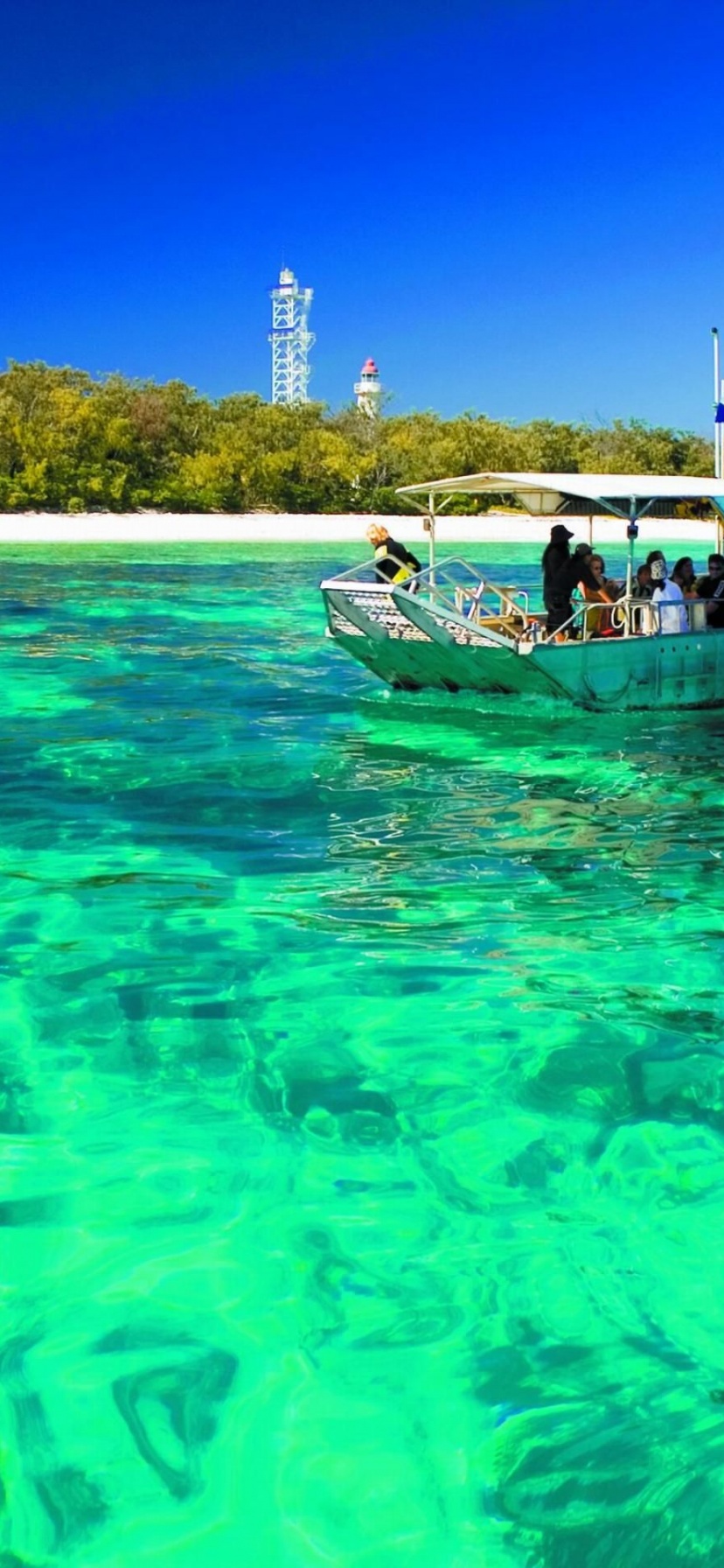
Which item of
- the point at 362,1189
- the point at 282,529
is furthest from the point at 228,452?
the point at 362,1189

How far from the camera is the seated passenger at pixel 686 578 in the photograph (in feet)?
57.0

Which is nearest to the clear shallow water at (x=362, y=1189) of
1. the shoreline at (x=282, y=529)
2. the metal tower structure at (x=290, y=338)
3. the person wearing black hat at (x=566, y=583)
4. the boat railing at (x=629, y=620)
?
the boat railing at (x=629, y=620)

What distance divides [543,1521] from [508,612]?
14744mm

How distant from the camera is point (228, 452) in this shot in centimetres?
7344

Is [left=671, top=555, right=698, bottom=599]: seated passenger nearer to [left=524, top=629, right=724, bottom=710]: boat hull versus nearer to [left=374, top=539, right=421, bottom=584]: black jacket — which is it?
[left=524, top=629, right=724, bottom=710]: boat hull

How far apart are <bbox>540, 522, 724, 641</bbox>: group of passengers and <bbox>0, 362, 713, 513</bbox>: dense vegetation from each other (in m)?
53.4

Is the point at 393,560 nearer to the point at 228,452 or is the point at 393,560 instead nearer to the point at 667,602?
the point at 667,602

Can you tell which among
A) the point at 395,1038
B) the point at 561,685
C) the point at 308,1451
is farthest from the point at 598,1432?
the point at 561,685

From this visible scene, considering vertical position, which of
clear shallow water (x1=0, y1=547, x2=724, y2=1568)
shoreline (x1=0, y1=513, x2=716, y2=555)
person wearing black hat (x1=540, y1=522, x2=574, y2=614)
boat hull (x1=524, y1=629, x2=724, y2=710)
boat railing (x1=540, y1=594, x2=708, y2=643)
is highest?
shoreline (x1=0, y1=513, x2=716, y2=555)

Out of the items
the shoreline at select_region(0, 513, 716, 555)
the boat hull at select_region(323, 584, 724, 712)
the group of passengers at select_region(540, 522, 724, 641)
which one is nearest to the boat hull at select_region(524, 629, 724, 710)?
the boat hull at select_region(323, 584, 724, 712)

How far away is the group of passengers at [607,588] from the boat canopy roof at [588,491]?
444mm

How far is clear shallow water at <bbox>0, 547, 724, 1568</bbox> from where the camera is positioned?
4191 mm

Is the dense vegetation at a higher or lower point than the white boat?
higher

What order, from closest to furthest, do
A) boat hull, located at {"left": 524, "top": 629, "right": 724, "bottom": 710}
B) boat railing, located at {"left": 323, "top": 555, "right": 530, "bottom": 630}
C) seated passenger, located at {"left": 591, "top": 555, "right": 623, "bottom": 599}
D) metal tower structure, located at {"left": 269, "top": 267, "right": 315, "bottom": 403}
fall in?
boat railing, located at {"left": 323, "top": 555, "right": 530, "bottom": 630} → boat hull, located at {"left": 524, "top": 629, "right": 724, "bottom": 710} → seated passenger, located at {"left": 591, "top": 555, "right": 623, "bottom": 599} → metal tower structure, located at {"left": 269, "top": 267, "right": 315, "bottom": 403}
